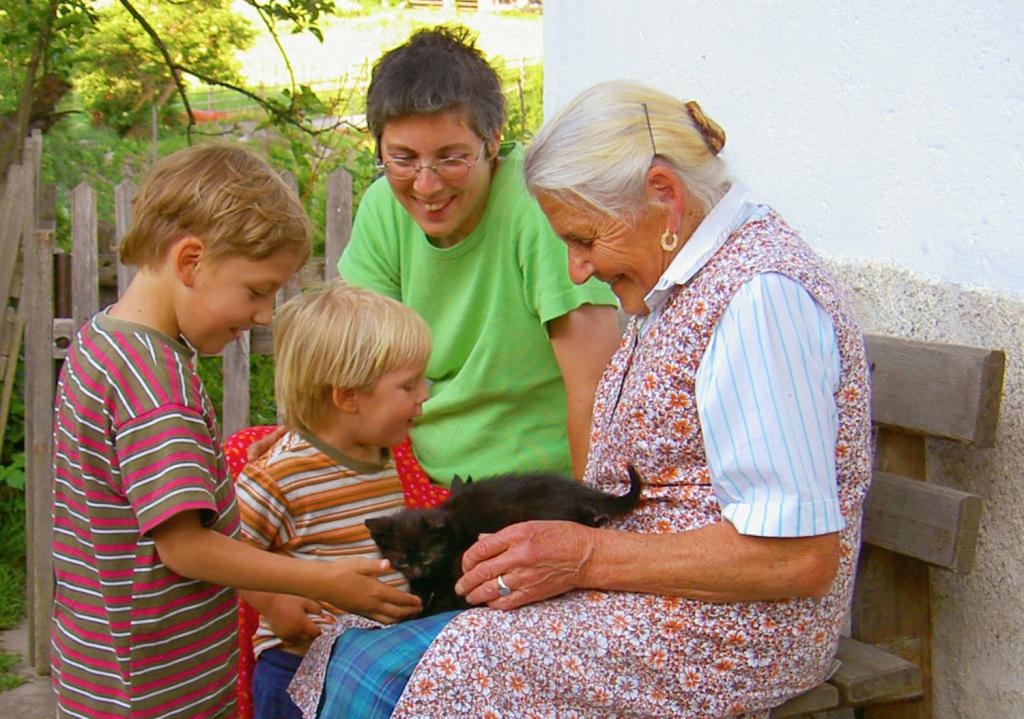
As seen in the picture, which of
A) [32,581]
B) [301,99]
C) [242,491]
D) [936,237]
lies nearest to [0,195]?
[301,99]

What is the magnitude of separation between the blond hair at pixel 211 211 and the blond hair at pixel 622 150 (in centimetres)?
60

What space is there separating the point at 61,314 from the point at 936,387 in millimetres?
4062

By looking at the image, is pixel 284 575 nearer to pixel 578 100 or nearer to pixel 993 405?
pixel 578 100

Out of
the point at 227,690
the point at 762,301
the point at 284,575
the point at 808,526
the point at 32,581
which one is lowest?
the point at 32,581

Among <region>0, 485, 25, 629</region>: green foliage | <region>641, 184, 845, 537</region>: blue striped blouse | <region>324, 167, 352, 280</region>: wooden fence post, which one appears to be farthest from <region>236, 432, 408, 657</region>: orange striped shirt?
<region>0, 485, 25, 629</region>: green foliage

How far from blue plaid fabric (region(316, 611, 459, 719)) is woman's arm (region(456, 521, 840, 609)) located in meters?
0.14

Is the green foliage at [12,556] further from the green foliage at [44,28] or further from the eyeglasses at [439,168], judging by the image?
the eyeglasses at [439,168]

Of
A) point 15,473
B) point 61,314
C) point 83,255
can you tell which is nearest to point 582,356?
point 83,255

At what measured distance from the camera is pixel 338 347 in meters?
2.81

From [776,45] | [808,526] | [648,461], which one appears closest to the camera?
[808,526]

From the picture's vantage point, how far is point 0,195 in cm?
649

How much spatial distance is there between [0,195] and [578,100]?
197 inches

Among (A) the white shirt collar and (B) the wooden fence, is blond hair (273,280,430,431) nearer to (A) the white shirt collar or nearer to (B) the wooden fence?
(A) the white shirt collar

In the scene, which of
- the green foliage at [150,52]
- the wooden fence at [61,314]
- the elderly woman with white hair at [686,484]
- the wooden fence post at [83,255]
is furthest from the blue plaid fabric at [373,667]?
the green foliage at [150,52]
